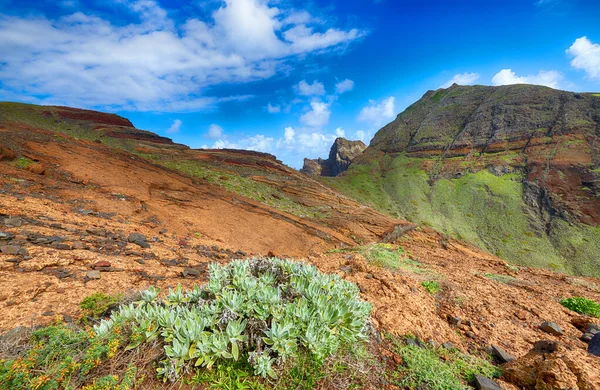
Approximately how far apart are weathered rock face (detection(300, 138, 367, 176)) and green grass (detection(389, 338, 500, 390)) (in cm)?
8726

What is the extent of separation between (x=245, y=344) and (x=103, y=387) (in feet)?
4.53

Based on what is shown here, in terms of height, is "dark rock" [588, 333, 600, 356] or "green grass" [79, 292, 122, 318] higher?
"green grass" [79, 292, 122, 318]

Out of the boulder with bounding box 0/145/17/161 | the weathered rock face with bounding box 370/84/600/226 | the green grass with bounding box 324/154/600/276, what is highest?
the weathered rock face with bounding box 370/84/600/226

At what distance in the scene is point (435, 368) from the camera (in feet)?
11.7

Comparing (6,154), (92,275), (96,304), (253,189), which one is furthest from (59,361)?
(253,189)

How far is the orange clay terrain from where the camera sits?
4653 millimetres

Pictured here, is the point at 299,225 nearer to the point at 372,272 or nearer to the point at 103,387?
the point at 372,272

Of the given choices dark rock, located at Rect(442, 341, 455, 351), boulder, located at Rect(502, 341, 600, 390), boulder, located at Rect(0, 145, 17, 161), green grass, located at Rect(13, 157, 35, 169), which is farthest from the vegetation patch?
boulder, located at Rect(0, 145, 17, 161)

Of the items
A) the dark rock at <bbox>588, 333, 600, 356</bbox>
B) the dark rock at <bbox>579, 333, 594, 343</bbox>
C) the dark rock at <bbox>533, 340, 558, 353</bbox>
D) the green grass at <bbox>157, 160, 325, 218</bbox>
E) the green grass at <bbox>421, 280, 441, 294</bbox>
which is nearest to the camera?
the dark rock at <bbox>533, 340, 558, 353</bbox>

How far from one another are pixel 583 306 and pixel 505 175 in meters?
60.5

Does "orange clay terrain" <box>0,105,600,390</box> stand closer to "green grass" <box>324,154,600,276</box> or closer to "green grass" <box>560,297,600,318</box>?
"green grass" <box>560,297,600,318</box>

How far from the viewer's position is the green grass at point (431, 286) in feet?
22.3

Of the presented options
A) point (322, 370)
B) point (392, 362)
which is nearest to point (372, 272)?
point (392, 362)

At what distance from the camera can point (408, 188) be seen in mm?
57094
